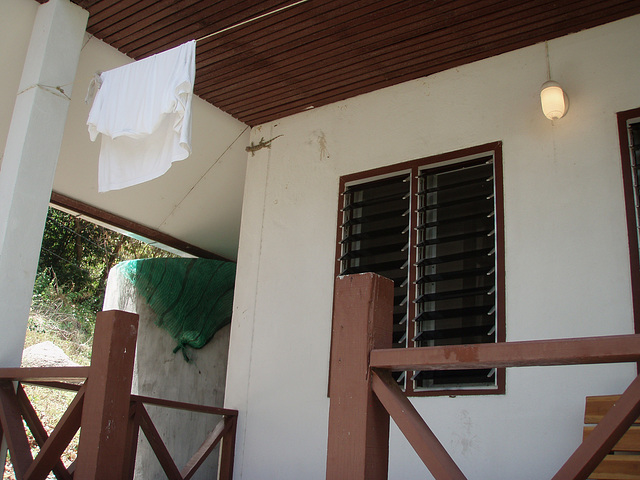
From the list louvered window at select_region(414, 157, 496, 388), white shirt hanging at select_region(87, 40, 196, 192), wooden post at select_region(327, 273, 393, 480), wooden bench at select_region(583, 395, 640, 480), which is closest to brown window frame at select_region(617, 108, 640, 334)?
wooden bench at select_region(583, 395, 640, 480)

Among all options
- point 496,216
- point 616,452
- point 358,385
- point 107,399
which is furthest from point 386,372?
point 496,216

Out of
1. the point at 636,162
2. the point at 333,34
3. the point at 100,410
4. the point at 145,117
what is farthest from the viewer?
the point at 333,34

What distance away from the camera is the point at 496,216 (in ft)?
18.1

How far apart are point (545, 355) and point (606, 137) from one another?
10.9 feet

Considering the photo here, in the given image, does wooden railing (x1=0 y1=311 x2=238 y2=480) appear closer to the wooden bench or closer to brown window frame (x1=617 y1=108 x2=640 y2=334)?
the wooden bench

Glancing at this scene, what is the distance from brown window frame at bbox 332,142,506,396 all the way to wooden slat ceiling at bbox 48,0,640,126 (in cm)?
82

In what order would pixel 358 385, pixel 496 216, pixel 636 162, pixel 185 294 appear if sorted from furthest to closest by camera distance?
pixel 185 294 → pixel 496 216 → pixel 636 162 → pixel 358 385

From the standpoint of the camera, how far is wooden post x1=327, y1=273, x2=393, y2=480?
2.64 metres

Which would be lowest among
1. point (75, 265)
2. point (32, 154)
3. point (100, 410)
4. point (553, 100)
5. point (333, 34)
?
point (100, 410)

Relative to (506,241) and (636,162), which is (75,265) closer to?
(506,241)

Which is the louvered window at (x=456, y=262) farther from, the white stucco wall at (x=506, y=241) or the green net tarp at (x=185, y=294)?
the green net tarp at (x=185, y=294)

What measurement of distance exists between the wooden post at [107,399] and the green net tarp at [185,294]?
171 inches

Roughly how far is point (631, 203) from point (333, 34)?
2.62 m

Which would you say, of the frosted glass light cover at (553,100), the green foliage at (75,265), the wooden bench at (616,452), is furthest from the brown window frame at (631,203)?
the green foliage at (75,265)
